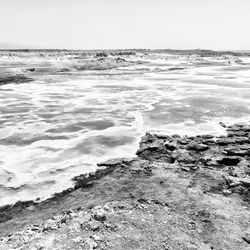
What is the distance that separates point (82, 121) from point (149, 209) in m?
10.1

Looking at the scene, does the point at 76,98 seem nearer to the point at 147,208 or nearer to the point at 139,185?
the point at 139,185

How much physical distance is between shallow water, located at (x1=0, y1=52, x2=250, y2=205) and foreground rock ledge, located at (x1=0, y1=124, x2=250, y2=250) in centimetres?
96

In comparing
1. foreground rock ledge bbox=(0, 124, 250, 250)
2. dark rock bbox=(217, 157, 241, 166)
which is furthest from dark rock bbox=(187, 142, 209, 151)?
dark rock bbox=(217, 157, 241, 166)

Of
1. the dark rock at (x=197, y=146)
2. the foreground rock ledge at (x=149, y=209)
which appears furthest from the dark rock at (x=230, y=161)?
the dark rock at (x=197, y=146)

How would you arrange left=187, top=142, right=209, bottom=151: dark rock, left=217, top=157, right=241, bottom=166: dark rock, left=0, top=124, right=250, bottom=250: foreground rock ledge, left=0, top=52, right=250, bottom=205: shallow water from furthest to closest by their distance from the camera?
left=187, top=142, right=209, bottom=151: dark rock → left=217, top=157, right=241, bottom=166: dark rock → left=0, top=52, right=250, bottom=205: shallow water → left=0, top=124, right=250, bottom=250: foreground rock ledge

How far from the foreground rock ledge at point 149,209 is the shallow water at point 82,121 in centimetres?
96

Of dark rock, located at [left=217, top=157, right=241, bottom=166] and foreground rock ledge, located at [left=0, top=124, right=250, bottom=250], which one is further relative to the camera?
dark rock, located at [left=217, top=157, right=241, bottom=166]

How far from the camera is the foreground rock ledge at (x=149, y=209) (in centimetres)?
627

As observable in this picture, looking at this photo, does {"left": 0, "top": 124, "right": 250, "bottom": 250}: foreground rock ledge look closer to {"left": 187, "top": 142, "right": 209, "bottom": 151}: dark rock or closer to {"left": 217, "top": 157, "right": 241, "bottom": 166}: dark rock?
{"left": 217, "top": 157, "right": 241, "bottom": 166}: dark rock

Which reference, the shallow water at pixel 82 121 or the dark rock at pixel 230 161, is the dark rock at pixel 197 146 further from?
the shallow water at pixel 82 121

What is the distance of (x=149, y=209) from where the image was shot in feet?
24.6

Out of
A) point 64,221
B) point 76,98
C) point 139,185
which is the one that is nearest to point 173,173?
point 139,185

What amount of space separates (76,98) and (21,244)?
18.2 metres

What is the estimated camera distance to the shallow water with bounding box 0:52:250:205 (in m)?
10.3
